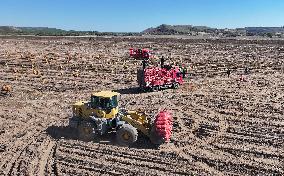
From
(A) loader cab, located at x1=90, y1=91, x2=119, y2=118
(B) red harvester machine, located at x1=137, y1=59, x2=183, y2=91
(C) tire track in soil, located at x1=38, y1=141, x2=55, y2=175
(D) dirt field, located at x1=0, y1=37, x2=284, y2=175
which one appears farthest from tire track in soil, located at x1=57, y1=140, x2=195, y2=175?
(B) red harvester machine, located at x1=137, y1=59, x2=183, y2=91

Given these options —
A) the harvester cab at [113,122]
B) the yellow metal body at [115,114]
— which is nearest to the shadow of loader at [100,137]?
the harvester cab at [113,122]

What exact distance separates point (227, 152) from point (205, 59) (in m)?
26.4

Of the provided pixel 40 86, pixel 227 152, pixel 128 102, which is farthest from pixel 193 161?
pixel 40 86

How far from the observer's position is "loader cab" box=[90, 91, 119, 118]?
1508cm

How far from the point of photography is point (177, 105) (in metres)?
21.6

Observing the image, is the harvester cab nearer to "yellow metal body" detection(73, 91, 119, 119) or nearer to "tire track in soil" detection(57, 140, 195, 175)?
"yellow metal body" detection(73, 91, 119, 119)

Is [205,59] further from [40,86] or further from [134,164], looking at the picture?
[134,164]

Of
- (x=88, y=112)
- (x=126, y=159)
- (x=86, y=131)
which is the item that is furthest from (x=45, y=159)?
(x=126, y=159)

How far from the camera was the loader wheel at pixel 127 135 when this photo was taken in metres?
14.6

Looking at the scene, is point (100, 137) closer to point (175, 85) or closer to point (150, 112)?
point (150, 112)

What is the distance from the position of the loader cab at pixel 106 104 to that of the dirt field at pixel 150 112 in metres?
0.94

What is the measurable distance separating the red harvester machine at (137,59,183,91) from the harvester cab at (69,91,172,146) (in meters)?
8.74

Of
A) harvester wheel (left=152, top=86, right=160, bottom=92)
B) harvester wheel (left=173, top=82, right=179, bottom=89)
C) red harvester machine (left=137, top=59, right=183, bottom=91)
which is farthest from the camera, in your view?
harvester wheel (left=173, top=82, right=179, bottom=89)

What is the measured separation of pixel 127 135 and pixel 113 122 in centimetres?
91
